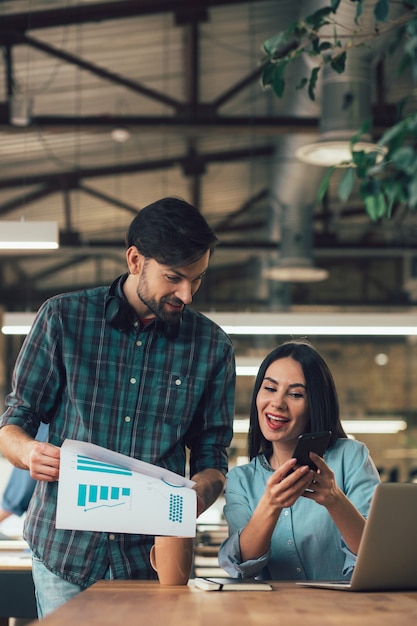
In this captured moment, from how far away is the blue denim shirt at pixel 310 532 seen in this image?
233 centimetres

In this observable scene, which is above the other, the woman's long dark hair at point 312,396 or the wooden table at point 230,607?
the woman's long dark hair at point 312,396

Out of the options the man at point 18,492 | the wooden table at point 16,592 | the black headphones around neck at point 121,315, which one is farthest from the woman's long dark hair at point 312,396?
the man at point 18,492

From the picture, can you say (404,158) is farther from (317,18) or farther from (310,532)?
(310,532)

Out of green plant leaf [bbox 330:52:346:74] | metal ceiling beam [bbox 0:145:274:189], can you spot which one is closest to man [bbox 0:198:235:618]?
green plant leaf [bbox 330:52:346:74]

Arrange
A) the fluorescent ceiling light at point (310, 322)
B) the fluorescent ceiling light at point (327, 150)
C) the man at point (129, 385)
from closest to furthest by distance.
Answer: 1. the man at point (129, 385)
2. the fluorescent ceiling light at point (327, 150)
3. the fluorescent ceiling light at point (310, 322)

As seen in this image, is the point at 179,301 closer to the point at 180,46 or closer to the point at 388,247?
the point at 180,46

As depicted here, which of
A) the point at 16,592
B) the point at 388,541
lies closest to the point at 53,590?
the point at 388,541

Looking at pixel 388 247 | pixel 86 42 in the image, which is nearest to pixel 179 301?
pixel 86 42

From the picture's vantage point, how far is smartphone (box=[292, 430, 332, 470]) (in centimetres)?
194

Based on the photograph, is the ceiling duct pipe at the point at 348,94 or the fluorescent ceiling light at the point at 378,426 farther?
the fluorescent ceiling light at the point at 378,426

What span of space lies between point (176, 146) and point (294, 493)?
28.8 feet

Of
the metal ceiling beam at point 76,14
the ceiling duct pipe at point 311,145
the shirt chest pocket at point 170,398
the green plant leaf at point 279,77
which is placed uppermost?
the metal ceiling beam at point 76,14

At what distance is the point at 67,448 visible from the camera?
6.27ft

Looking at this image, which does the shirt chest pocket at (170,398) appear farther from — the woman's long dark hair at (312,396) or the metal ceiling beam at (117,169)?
the metal ceiling beam at (117,169)
